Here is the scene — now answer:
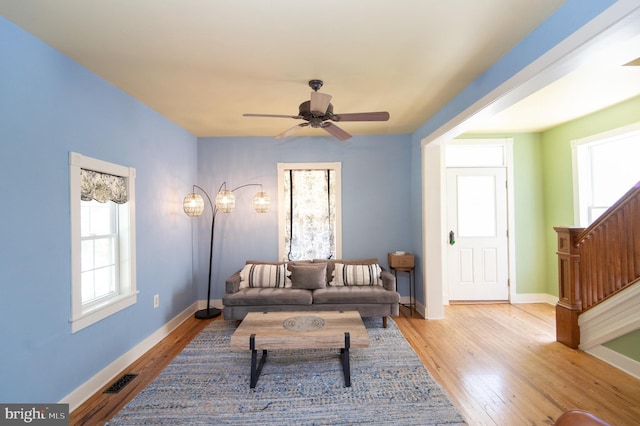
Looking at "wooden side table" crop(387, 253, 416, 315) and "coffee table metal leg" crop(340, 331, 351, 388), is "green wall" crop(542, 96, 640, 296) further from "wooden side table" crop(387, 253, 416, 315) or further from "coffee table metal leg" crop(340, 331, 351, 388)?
"coffee table metal leg" crop(340, 331, 351, 388)

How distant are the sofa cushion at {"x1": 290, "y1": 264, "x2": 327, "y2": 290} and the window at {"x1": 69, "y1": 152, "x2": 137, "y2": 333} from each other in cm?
185

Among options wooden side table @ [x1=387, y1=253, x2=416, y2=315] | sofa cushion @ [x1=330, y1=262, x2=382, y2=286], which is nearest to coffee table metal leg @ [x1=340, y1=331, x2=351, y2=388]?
sofa cushion @ [x1=330, y1=262, x2=382, y2=286]

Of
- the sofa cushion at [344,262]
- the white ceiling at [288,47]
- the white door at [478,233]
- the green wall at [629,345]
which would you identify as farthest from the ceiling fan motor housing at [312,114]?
the green wall at [629,345]

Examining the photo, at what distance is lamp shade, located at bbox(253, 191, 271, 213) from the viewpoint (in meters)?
4.07

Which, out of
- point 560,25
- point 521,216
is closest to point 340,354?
point 560,25

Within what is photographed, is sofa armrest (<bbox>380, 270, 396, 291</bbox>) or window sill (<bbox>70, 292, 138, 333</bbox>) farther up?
window sill (<bbox>70, 292, 138, 333</bbox>)

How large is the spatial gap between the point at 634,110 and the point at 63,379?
628cm

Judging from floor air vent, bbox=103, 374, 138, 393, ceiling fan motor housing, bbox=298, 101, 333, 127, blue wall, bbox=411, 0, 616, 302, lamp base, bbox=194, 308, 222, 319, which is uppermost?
blue wall, bbox=411, 0, 616, 302

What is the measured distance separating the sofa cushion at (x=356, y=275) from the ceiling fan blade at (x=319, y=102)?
7.68 ft

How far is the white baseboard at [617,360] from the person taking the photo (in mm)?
2428

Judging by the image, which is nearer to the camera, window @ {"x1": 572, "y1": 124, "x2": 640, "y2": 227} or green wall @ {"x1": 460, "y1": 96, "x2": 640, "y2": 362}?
window @ {"x1": 572, "y1": 124, "x2": 640, "y2": 227}

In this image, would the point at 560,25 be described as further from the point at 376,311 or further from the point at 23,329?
the point at 23,329

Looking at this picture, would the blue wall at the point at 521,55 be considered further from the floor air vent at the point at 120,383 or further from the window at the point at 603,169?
the floor air vent at the point at 120,383

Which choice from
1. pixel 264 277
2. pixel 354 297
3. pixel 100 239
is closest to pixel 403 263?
pixel 354 297
